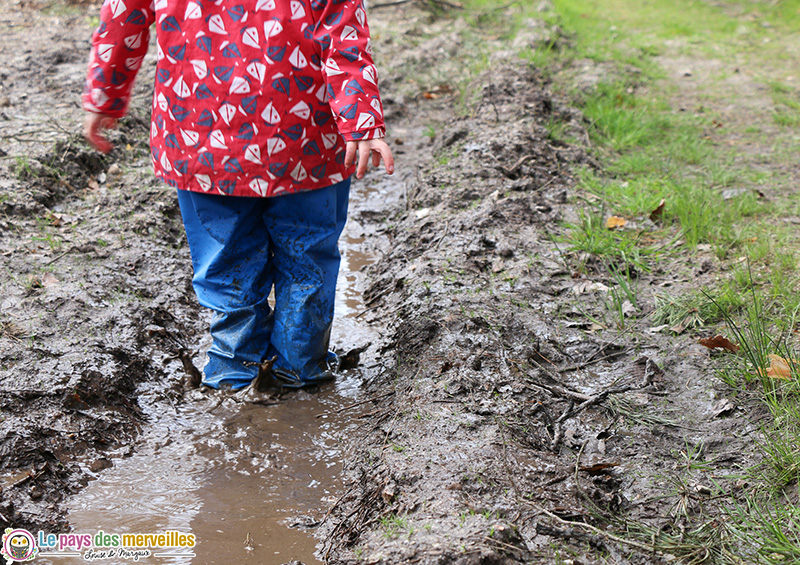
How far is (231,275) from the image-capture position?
2.24 meters

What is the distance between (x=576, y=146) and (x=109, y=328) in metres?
2.87

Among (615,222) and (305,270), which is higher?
(305,270)

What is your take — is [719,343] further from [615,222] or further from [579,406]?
[615,222]

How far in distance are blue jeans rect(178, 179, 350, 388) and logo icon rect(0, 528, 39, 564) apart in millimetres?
818

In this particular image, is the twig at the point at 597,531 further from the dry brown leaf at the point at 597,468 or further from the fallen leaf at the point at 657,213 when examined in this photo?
the fallen leaf at the point at 657,213

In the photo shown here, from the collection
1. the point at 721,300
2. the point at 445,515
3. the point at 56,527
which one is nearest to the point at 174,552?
the point at 56,527

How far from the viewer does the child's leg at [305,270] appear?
2162mm

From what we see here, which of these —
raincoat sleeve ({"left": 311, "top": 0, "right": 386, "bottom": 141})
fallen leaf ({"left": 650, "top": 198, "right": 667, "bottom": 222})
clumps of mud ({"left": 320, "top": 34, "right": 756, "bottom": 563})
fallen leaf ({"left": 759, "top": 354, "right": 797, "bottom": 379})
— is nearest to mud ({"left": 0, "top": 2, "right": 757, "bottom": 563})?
clumps of mud ({"left": 320, "top": 34, "right": 756, "bottom": 563})

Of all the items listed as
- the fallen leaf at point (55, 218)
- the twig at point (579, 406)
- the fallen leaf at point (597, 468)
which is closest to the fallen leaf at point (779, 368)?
the twig at point (579, 406)

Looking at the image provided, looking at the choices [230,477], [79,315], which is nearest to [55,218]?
[79,315]

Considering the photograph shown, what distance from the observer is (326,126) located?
2.04 metres

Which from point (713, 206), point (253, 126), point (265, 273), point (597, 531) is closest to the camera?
point (597, 531)

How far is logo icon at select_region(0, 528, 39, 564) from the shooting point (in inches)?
63.8

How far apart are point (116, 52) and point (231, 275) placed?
2.59 ft
